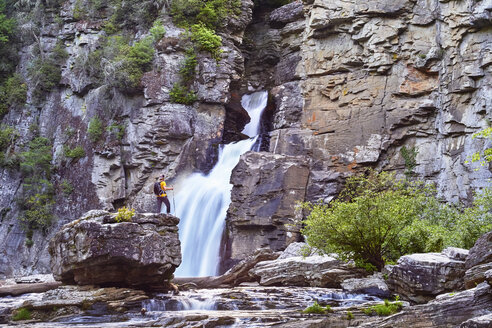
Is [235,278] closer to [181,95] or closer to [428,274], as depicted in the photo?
[428,274]

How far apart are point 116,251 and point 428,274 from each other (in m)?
7.65

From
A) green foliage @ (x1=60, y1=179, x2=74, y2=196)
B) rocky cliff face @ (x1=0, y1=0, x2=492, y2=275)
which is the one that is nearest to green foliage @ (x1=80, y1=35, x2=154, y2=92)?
rocky cliff face @ (x1=0, y1=0, x2=492, y2=275)

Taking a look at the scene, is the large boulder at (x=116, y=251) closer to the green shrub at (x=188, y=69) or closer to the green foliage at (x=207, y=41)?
the green shrub at (x=188, y=69)

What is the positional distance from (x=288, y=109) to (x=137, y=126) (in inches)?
326

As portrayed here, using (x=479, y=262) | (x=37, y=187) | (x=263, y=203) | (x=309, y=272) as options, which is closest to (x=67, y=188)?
(x=37, y=187)

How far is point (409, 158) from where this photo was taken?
78.7 ft

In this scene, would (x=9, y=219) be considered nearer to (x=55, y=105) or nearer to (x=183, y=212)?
(x=55, y=105)

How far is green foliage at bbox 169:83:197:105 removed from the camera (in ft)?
94.9

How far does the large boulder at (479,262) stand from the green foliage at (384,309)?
4.84ft

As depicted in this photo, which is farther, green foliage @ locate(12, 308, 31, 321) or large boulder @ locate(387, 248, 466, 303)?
green foliage @ locate(12, 308, 31, 321)

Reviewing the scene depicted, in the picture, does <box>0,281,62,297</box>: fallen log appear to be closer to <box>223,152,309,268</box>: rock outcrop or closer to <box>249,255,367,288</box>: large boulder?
<box>249,255,367,288</box>: large boulder

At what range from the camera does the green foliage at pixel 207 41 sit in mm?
29859

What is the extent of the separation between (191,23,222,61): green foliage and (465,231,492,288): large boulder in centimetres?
2204

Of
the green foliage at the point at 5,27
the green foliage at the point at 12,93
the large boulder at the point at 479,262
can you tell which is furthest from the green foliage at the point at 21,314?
the green foliage at the point at 5,27
